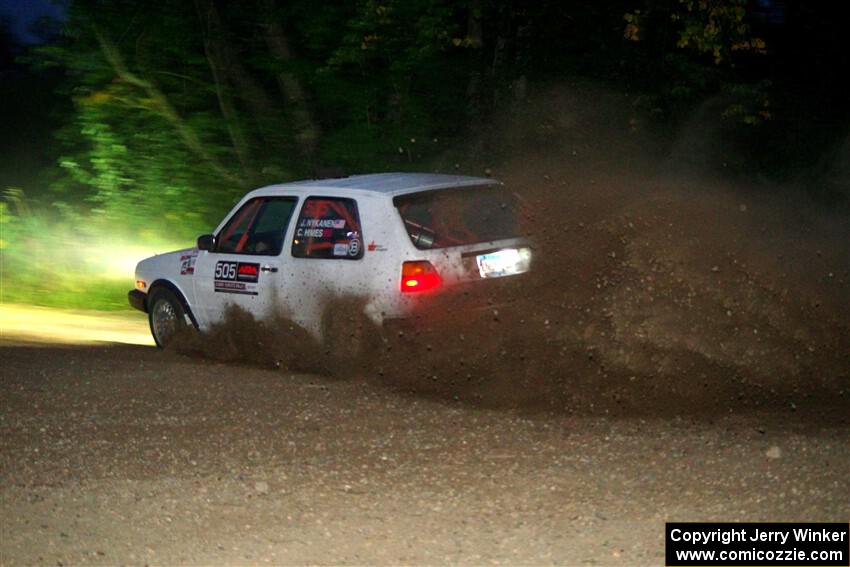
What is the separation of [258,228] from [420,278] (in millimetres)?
2170

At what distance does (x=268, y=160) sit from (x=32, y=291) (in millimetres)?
4562

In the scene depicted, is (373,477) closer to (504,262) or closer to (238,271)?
(504,262)

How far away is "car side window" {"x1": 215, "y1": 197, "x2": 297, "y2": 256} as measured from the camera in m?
10.6

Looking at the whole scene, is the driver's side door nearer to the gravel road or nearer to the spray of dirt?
the spray of dirt

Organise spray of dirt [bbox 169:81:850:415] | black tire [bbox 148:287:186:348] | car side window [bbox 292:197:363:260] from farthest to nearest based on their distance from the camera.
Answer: black tire [bbox 148:287:186:348]
car side window [bbox 292:197:363:260]
spray of dirt [bbox 169:81:850:415]

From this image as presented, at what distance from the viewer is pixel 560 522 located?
6.00 meters

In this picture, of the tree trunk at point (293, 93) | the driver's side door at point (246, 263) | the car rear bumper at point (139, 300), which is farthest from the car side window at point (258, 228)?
the tree trunk at point (293, 93)

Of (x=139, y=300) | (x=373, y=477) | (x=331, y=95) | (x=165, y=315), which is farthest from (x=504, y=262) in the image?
(x=331, y=95)

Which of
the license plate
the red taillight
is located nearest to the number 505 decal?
the red taillight

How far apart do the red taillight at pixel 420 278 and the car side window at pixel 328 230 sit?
51 cm

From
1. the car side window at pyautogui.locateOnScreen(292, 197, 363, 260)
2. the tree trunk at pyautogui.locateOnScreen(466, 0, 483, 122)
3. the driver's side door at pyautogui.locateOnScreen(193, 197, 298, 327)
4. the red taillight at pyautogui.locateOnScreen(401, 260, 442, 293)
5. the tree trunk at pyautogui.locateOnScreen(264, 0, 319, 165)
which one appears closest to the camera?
the red taillight at pyautogui.locateOnScreen(401, 260, 442, 293)

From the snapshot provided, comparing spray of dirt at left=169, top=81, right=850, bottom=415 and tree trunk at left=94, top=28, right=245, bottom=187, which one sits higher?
tree trunk at left=94, top=28, right=245, bottom=187

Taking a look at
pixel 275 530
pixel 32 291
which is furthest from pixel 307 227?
pixel 32 291

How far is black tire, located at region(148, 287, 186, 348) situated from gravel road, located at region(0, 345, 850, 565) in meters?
2.21
